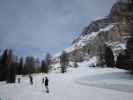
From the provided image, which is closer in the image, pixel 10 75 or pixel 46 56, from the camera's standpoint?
pixel 10 75

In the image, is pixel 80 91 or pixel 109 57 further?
pixel 109 57

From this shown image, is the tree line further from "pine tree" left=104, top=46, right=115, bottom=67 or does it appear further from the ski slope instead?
"pine tree" left=104, top=46, right=115, bottom=67

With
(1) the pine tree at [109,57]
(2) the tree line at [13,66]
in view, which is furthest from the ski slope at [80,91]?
(1) the pine tree at [109,57]

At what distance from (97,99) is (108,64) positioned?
171 ft

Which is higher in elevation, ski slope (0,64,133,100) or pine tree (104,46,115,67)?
pine tree (104,46,115,67)

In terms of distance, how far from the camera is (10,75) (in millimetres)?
40750

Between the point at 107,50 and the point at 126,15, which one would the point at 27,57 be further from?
the point at 126,15

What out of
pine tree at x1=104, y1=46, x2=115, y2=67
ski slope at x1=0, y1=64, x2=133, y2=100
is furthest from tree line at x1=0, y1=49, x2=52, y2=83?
pine tree at x1=104, y1=46, x2=115, y2=67

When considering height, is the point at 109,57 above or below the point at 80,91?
above

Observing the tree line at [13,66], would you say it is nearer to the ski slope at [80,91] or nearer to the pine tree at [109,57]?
the ski slope at [80,91]

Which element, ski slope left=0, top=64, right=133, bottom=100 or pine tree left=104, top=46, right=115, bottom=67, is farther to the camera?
pine tree left=104, top=46, right=115, bottom=67

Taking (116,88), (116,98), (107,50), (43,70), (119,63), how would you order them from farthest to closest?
(43,70) → (107,50) → (119,63) → (116,88) → (116,98)

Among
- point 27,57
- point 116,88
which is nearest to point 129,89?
point 116,88

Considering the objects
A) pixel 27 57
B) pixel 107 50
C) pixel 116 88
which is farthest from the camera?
pixel 27 57
